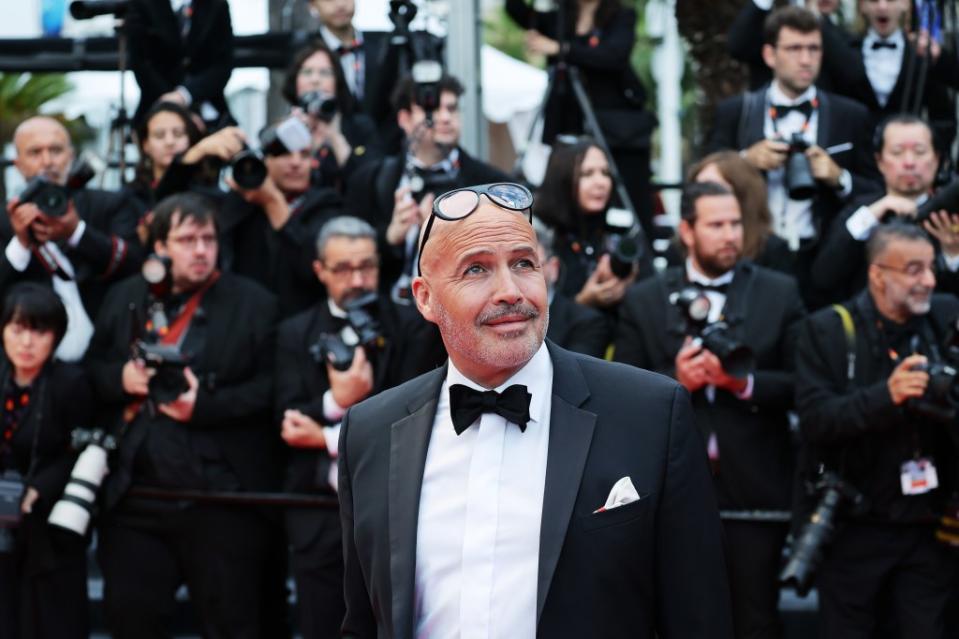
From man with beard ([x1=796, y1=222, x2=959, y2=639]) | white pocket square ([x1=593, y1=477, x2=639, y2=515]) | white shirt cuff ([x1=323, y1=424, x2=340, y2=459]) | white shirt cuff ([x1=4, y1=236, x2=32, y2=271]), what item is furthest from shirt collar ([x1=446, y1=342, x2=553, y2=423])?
white shirt cuff ([x1=4, y1=236, x2=32, y2=271])

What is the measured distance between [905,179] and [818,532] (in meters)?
1.85

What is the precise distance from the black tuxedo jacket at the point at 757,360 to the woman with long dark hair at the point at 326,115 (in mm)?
2010

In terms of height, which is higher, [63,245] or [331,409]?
[63,245]

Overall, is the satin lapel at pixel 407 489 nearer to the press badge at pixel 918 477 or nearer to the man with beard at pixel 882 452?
the man with beard at pixel 882 452

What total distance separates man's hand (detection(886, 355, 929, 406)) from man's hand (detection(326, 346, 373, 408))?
1.97m

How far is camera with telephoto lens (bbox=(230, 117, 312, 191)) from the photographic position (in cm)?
682

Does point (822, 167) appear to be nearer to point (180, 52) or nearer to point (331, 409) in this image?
point (331, 409)

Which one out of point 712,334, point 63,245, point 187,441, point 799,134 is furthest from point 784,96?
point 63,245

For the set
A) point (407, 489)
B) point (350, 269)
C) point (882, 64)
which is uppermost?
point (882, 64)

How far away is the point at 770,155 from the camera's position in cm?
689

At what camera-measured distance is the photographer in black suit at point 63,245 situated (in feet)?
21.6

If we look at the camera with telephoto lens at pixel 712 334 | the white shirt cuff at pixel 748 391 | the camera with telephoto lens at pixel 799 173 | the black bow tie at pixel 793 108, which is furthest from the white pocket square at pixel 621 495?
the black bow tie at pixel 793 108

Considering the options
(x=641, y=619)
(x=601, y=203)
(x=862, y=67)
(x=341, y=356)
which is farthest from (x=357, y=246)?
(x=641, y=619)

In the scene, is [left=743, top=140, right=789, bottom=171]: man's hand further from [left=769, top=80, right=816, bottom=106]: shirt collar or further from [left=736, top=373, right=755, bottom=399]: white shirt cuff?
[left=736, top=373, right=755, bottom=399]: white shirt cuff
